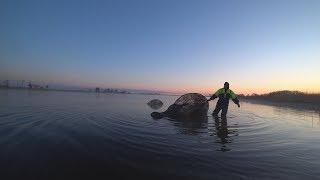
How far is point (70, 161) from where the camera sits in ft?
21.0

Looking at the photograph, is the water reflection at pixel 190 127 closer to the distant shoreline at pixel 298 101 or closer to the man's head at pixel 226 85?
the man's head at pixel 226 85

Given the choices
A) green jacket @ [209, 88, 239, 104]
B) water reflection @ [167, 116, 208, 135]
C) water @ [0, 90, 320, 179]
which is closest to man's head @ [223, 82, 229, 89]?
green jacket @ [209, 88, 239, 104]

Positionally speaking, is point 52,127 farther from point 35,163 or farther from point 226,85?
point 226,85

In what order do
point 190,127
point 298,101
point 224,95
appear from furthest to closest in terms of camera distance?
point 298,101 → point 224,95 → point 190,127

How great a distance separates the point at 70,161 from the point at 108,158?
928 millimetres

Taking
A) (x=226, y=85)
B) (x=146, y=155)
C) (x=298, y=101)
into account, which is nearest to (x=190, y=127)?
(x=146, y=155)

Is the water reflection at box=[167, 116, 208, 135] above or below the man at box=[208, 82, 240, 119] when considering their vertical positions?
below

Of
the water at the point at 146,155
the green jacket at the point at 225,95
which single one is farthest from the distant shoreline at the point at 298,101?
the water at the point at 146,155

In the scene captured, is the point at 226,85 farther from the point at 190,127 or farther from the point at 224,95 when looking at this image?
the point at 190,127

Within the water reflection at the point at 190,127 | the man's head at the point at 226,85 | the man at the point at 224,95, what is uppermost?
the man's head at the point at 226,85

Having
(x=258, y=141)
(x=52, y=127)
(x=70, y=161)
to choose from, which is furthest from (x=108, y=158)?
(x=258, y=141)

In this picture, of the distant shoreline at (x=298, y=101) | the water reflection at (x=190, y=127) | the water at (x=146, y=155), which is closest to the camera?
the water at (x=146, y=155)

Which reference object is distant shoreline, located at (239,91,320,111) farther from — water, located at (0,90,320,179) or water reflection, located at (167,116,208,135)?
water, located at (0,90,320,179)

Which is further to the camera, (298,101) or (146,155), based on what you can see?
(298,101)
